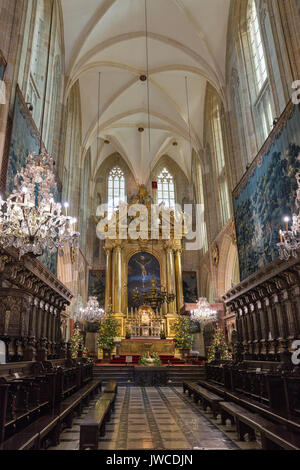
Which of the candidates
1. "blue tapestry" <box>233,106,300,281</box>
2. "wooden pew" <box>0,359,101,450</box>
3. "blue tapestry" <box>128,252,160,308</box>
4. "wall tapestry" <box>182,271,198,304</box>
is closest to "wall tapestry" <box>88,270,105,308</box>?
"blue tapestry" <box>128,252,160,308</box>

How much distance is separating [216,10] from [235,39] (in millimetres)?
1511

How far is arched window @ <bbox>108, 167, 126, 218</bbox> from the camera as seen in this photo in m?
24.9

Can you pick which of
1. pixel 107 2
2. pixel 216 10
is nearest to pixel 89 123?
pixel 107 2

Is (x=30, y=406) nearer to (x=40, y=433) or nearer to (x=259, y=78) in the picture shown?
(x=40, y=433)

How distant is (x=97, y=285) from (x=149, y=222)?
5205 mm

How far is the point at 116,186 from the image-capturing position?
993 inches

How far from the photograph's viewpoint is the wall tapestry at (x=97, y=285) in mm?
21922

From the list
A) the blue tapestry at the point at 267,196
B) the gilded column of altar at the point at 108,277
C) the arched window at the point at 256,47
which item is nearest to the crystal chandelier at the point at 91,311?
the gilded column of altar at the point at 108,277

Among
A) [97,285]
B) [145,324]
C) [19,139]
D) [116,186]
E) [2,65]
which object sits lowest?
[145,324]

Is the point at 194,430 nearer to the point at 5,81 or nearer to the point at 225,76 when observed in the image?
the point at 5,81

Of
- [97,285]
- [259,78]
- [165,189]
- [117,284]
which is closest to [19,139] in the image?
[259,78]

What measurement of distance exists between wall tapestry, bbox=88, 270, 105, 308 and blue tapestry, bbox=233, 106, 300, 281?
1177 cm

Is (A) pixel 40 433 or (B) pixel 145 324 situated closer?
(A) pixel 40 433

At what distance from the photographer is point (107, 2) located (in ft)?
44.1
